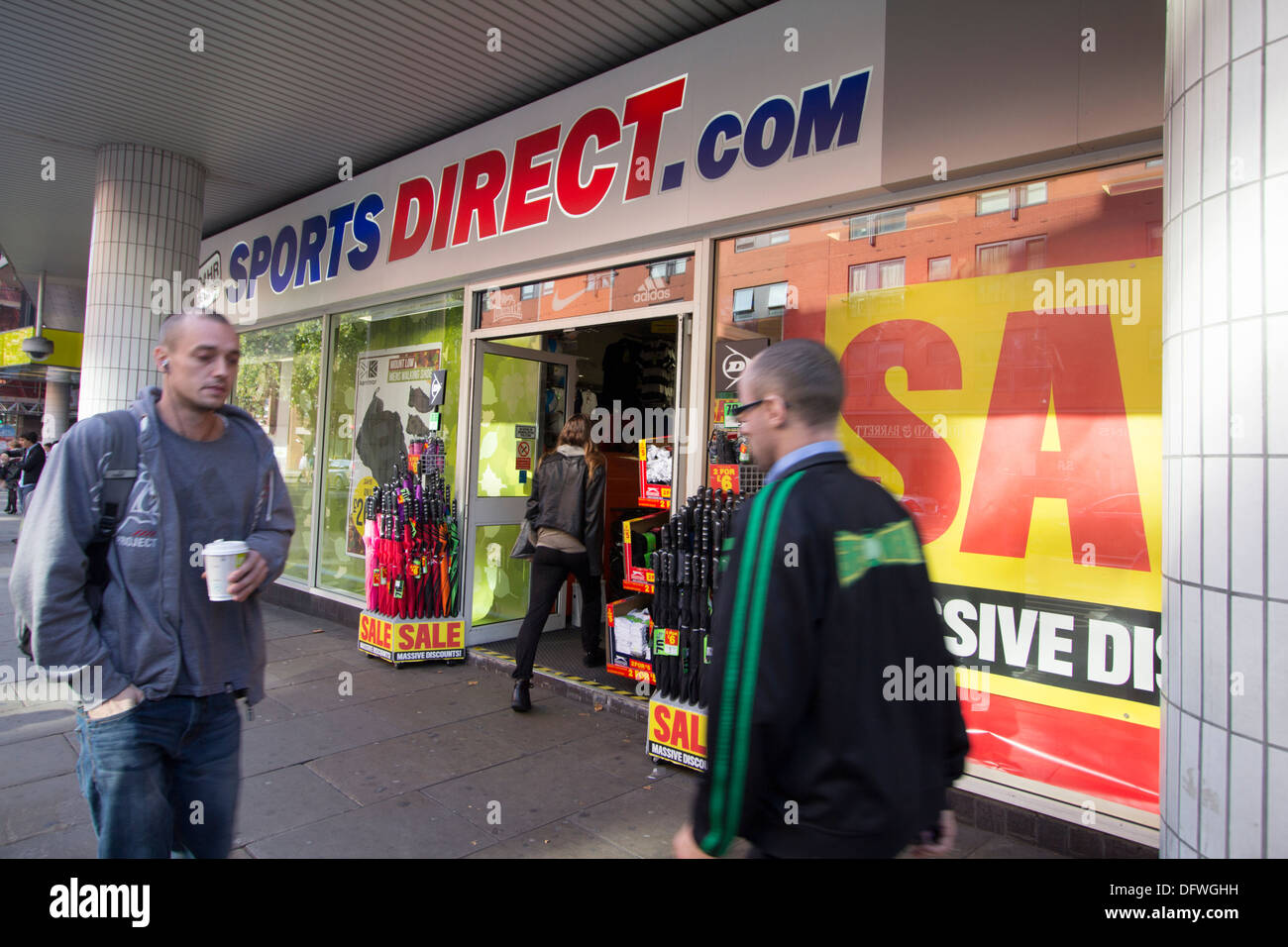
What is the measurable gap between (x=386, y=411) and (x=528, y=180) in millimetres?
2965

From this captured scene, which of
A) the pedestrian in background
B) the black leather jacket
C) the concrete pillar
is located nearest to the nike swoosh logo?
the black leather jacket

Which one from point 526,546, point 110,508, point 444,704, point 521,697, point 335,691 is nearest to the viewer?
point 110,508

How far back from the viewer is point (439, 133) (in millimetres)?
7004

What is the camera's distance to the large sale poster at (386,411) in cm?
741

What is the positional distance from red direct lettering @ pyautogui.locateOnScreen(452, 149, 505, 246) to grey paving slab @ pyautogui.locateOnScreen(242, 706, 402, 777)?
12.6 feet

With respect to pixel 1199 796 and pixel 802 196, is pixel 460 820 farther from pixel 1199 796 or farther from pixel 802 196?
pixel 802 196

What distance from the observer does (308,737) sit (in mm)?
4695

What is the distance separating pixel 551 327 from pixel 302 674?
10.8 ft

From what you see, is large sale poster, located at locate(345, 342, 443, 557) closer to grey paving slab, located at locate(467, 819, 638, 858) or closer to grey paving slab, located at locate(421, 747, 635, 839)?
grey paving slab, located at locate(421, 747, 635, 839)

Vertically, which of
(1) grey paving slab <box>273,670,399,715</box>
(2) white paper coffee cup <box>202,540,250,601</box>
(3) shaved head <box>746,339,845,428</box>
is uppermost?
(3) shaved head <box>746,339,845,428</box>

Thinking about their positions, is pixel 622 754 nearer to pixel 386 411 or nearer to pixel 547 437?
pixel 547 437

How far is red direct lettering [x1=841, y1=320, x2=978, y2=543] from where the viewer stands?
13.2 feet

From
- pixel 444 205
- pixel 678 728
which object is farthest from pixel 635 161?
pixel 678 728

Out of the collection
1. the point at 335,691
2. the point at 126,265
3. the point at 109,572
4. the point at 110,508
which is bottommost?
the point at 335,691
